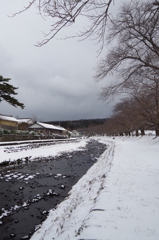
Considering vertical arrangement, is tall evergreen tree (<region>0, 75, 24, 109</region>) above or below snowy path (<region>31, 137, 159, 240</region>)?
above

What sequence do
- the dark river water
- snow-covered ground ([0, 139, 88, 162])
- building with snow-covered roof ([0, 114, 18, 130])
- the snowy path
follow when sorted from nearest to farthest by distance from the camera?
the snowy path, the dark river water, snow-covered ground ([0, 139, 88, 162]), building with snow-covered roof ([0, 114, 18, 130])

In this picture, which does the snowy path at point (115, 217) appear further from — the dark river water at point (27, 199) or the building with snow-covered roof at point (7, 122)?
the building with snow-covered roof at point (7, 122)

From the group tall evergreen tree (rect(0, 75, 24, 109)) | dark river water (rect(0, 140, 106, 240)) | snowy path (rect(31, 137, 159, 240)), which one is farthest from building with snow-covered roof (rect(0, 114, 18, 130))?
snowy path (rect(31, 137, 159, 240))

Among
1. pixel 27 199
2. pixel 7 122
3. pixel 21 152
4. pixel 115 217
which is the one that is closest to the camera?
pixel 115 217

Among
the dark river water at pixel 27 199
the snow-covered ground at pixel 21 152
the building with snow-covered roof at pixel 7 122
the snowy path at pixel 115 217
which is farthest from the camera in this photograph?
the building with snow-covered roof at pixel 7 122

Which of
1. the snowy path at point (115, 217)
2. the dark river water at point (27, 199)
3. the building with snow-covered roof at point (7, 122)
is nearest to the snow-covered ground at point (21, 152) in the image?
the dark river water at point (27, 199)

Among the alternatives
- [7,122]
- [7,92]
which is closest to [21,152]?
[7,92]

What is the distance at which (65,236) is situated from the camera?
13.1 ft

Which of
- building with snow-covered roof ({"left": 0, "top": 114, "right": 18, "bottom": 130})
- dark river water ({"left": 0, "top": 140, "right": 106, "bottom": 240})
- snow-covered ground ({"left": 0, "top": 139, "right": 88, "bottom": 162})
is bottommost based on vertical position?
dark river water ({"left": 0, "top": 140, "right": 106, "bottom": 240})

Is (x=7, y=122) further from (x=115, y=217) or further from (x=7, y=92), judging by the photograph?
(x=115, y=217)

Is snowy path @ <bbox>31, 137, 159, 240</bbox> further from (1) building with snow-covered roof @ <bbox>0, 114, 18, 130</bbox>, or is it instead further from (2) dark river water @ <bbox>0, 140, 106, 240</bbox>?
(1) building with snow-covered roof @ <bbox>0, 114, 18, 130</bbox>

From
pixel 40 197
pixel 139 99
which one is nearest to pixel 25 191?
pixel 40 197

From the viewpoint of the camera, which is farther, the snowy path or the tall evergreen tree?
the tall evergreen tree

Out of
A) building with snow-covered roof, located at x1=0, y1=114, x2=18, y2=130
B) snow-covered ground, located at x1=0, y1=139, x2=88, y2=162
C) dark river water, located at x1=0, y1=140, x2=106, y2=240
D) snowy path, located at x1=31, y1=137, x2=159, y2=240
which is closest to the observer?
snowy path, located at x1=31, y1=137, x2=159, y2=240
